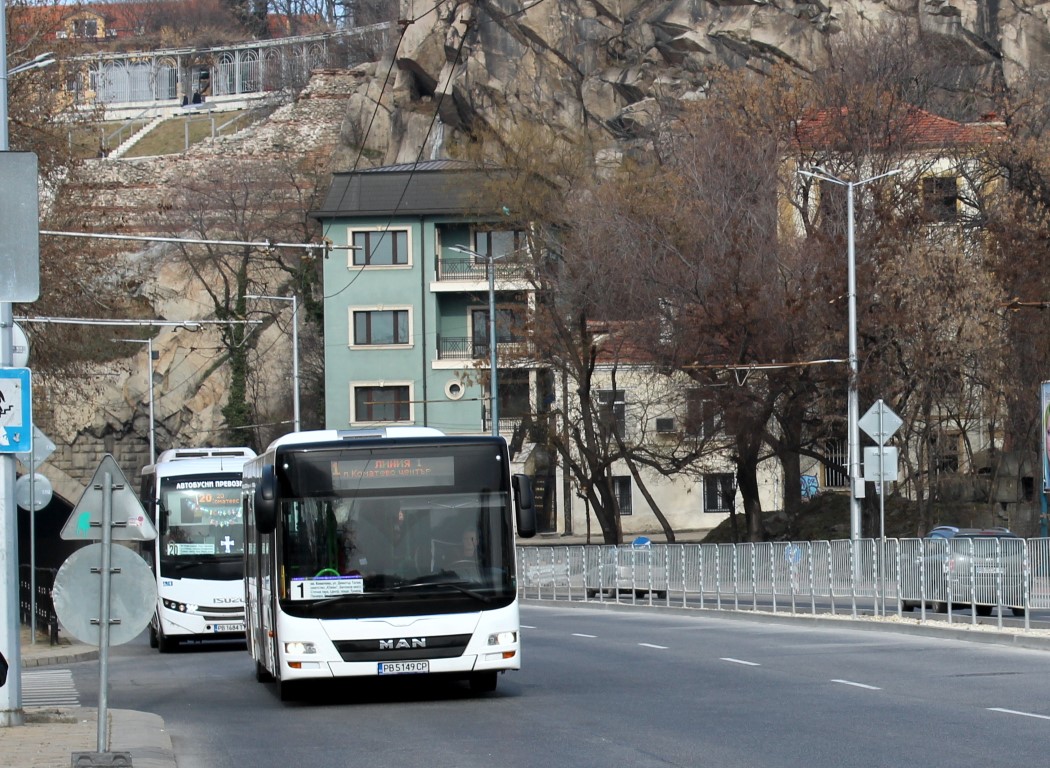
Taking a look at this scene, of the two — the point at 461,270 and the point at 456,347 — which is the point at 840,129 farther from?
the point at 456,347

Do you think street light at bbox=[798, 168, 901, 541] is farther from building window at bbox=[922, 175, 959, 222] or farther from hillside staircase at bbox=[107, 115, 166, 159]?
hillside staircase at bbox=[107, 115, 166, 159]

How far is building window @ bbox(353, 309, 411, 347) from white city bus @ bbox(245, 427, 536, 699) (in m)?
55.1

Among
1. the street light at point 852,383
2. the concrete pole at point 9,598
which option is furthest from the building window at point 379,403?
the concrete pole at point 9,598

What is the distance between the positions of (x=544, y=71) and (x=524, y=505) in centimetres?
6243

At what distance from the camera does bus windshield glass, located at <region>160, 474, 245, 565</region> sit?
27.0m

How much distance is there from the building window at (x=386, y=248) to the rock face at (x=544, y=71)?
518cm

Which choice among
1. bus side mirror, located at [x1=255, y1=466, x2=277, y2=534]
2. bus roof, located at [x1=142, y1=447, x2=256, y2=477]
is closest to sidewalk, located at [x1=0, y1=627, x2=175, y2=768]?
bus side mirror, located at [x1=255, y1=466, x2=277, y2=534]

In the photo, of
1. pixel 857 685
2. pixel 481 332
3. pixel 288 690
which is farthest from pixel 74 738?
pixel 481 332

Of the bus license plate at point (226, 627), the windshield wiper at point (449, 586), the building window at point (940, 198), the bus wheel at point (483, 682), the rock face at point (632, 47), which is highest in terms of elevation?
the rock face at point (632, 47)

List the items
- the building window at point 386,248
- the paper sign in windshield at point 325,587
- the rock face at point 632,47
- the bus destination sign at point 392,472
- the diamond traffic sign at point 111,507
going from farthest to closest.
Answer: the rock face at point 632,47
the building window at point 386,248
the bus destination sign at point 392,472
the paper sign in windshield at point 325,587
the diamond traffic sign at point 111,507

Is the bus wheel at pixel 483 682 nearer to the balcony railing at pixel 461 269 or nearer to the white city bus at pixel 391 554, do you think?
the white city bus at pixel 391 554

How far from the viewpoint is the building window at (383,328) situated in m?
71.5

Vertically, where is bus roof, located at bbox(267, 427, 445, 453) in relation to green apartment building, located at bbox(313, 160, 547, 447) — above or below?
below

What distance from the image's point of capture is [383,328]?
71.6m
